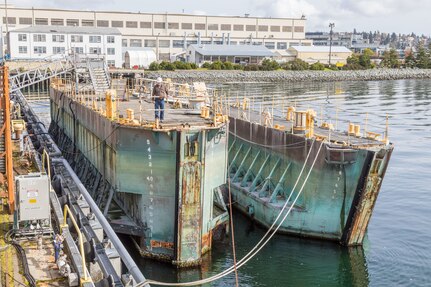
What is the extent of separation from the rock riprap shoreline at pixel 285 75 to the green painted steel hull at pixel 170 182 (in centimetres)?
7860

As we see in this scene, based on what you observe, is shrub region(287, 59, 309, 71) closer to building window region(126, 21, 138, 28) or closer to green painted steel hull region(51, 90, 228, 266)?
building window region(126, 21, 138, 28)

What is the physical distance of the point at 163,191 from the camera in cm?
1995

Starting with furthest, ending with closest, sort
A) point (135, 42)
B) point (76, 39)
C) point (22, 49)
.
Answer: point (135, 42), point (76, 39), point (22, 49)

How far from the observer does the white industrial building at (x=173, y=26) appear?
424ft

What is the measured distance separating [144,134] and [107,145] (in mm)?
3253

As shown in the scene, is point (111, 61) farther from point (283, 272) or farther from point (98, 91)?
point (283, 272)

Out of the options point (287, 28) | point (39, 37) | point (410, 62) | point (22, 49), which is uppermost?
point (287, 28)

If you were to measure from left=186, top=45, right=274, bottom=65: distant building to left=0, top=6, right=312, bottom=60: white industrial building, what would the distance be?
5.91 m

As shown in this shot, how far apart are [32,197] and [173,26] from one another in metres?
133

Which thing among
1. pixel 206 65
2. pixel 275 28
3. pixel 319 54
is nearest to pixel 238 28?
pixel 275 28

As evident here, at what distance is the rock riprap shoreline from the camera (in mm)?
108562

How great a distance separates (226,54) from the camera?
13038 centimetres

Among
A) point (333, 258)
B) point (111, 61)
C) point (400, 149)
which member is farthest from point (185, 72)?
point (333, 258)

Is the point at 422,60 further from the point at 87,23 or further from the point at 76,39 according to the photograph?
the point at 76,39
